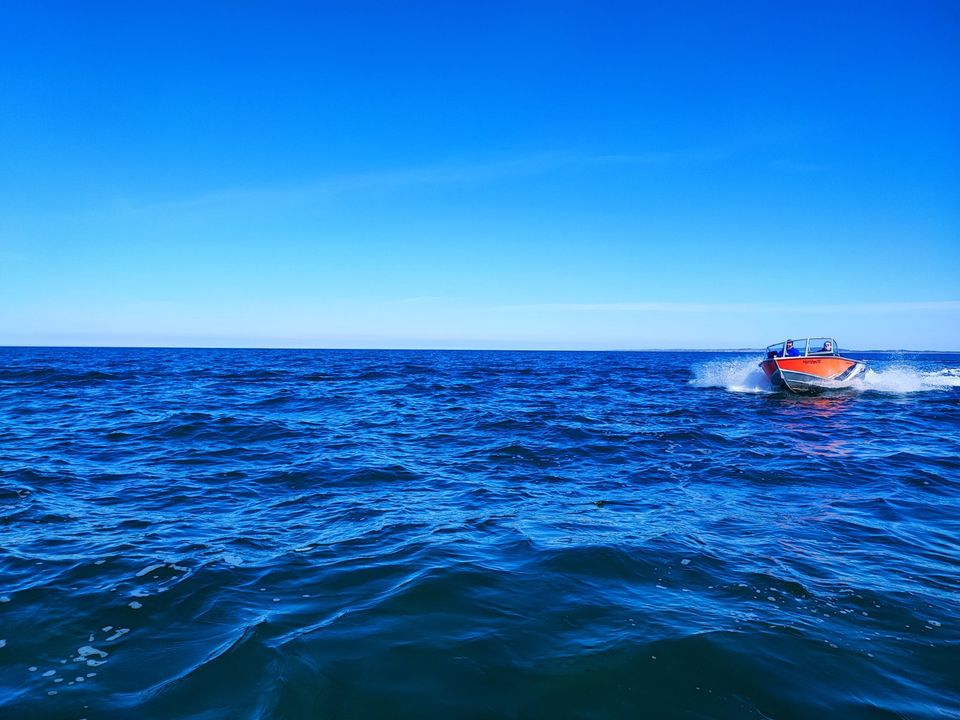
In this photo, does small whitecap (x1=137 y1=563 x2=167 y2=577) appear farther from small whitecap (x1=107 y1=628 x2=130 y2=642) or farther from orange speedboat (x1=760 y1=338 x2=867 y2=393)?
orange speedboat (x1=760 y1=338 x2=867 y2=393)

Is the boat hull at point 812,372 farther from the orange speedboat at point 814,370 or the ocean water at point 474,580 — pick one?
the ocean water at point 474,580

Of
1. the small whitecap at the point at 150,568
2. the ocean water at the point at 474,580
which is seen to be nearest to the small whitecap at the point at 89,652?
the ocean water at the point at 474,580

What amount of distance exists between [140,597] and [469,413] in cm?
1430

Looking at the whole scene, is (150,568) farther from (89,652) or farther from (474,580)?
(474,580)

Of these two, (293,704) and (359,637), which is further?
(359,637)

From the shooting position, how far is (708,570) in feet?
18.7

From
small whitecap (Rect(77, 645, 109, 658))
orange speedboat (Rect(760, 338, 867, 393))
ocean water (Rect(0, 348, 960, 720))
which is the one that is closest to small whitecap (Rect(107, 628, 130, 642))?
ocean water (Rect(0, 348, 960, 720))

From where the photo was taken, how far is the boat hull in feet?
84.8

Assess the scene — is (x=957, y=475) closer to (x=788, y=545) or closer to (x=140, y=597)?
(x=788, y=545)

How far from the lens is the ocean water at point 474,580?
3627 millimetres

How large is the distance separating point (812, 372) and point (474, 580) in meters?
26.7

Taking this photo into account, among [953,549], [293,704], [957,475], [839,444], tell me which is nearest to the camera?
[293,704]

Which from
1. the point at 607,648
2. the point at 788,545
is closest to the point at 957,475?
the point at 788,545

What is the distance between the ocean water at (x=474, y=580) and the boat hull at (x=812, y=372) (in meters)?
14.7
